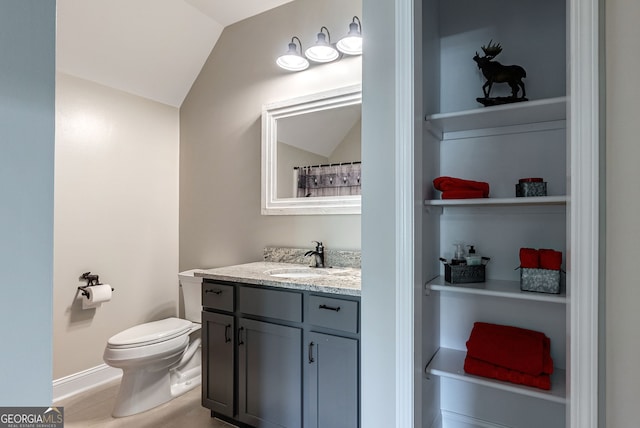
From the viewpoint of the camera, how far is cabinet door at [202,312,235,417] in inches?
79.7

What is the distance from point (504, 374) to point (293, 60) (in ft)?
7.40

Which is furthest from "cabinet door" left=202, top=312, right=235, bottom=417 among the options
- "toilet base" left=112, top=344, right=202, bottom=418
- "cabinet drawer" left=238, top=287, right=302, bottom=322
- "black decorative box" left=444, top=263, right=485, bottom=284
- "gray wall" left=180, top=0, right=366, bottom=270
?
"black decorative box" left=444, top=263, right=485, bottom=284

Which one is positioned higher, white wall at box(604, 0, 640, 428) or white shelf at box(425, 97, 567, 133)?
white shelf at box(425, 97, 567, 133)

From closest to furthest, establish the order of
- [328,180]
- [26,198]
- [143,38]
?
[26,198], [328,180], [143,38]

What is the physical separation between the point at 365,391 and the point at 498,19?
5.87 ft

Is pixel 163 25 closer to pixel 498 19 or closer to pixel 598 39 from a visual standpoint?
pixel 498 19

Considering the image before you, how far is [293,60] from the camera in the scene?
2.44 meters

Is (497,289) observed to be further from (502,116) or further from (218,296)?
(218,296)

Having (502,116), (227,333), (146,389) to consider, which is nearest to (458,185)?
(502,116)

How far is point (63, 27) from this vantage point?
2.33 metres

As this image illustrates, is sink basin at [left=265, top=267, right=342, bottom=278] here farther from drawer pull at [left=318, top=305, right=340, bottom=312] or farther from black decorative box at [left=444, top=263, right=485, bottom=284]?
black decorative box at [left=444, top=263, right=485, bottom=284]

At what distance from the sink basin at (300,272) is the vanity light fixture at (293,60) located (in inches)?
56.9

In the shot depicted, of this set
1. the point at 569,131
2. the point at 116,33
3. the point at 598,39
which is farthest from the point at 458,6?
the point at 116,33

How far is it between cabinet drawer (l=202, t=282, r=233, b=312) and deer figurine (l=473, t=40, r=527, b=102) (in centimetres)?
170
